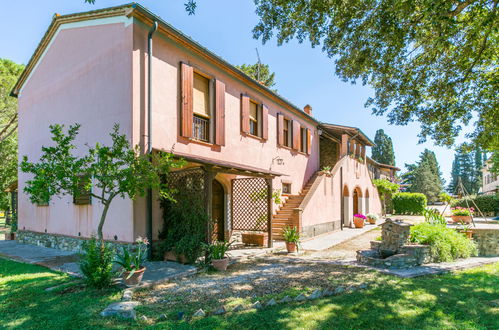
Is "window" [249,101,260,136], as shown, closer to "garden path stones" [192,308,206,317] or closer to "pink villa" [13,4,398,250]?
"pink villa" [13,4,398,250]

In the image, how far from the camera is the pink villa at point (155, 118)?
26.6 ft

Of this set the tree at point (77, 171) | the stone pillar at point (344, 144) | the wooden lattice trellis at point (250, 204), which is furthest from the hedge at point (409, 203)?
the tree at point (77, 171)

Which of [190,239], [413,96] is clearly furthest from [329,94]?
[190,239]

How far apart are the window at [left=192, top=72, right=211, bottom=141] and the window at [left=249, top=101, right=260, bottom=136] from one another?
116 inches

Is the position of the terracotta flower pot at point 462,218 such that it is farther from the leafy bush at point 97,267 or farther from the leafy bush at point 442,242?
the leafy bush at point 97,267

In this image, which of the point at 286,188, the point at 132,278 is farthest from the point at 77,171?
the point at 286,188

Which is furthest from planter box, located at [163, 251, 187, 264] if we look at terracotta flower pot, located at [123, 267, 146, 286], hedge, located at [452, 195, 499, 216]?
hedge, located at [452, 195, 499, 216]

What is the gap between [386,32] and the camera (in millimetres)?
6801

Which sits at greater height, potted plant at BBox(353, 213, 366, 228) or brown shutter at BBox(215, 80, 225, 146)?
brown shutter at BBox(215, 80, 225, 146)

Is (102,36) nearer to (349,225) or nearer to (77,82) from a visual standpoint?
(77,82)

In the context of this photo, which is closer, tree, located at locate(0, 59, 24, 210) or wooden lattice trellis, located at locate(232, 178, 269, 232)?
wooden lattice trellis, located at locate(232, 178, 269, 232)

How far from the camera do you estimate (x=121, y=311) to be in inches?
177

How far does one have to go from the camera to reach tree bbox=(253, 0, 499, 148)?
6.79m

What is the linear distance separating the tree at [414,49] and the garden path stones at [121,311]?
21.3 ft
